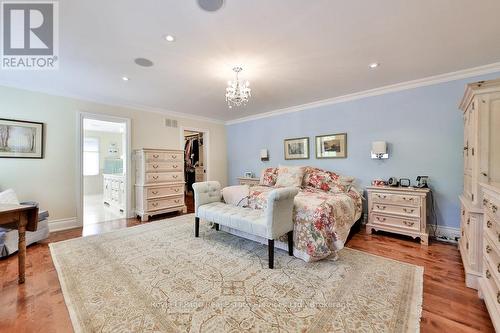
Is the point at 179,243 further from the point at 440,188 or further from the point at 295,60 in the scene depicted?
the point at 440,188

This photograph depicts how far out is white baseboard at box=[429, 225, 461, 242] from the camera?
3.12m

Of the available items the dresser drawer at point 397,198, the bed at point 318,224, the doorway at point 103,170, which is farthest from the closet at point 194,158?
the dresser drawer at point 397,198

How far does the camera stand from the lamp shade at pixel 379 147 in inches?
141

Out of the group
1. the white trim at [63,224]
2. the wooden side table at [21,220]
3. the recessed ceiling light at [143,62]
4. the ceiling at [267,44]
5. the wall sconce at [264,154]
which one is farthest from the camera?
the wall sconce at [264,154]

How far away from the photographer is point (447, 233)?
10.5 feet

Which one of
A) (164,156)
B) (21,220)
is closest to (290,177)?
(164,156)

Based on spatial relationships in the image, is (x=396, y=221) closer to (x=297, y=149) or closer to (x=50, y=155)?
(x=297, y=149)

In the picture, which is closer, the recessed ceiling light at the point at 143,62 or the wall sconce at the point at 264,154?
the recessed ceiling light at the point at 143,62

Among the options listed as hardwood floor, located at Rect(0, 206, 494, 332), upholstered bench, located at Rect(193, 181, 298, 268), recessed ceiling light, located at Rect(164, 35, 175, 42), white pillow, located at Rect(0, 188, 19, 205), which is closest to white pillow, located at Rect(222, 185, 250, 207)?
upholstered bench, located at Rect(193, 181, 298, 268)

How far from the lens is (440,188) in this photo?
3273mm

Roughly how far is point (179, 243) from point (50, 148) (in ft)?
9.80

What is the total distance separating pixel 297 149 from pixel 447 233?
291 cm

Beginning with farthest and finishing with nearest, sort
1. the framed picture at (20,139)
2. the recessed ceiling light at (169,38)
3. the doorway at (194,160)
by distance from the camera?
the doorway at (194,160)
the framed picture at (20,139)
the recessed ceiling light at (169,38)

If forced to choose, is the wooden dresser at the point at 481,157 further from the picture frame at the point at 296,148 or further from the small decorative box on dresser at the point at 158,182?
the small decorative box on dresser at the point at 158,182
